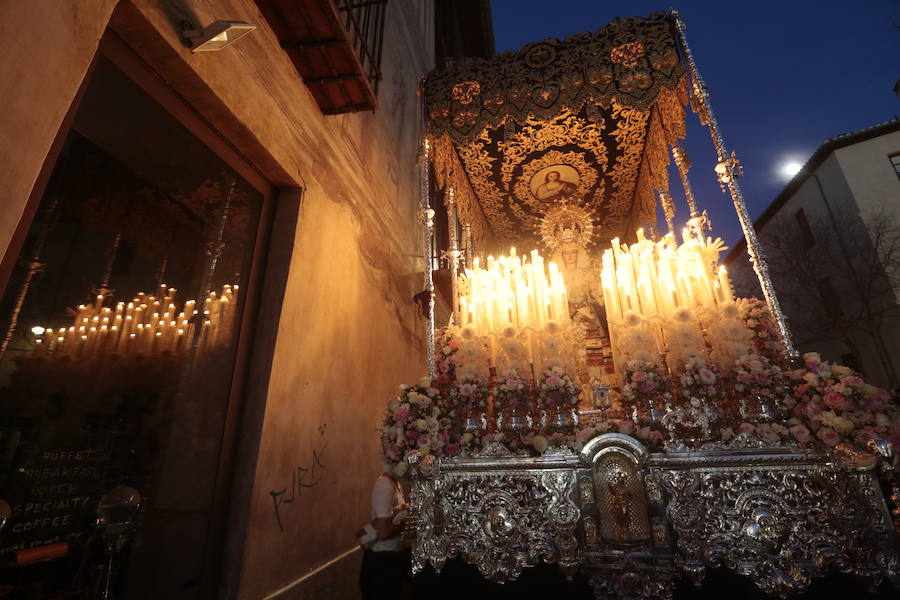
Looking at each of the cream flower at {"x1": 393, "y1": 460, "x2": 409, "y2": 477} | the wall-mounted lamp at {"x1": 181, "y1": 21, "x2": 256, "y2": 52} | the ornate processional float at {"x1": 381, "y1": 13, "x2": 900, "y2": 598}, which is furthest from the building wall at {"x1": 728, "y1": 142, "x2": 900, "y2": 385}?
the wall-mounted lamp at {"x1": 181, "y1": 21, "x2": 256, "y2": 52}

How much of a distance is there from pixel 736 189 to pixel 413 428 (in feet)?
12.9

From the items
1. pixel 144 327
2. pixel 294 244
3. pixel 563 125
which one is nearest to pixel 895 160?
pixel 563 125

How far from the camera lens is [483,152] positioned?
6.53 metres

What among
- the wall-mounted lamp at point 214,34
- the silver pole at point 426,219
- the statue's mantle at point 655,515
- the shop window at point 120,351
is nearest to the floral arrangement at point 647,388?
the statue's mantle at point 655,515

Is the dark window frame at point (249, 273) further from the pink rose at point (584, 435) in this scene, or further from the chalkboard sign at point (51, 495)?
the pink rose at point (584, 435)

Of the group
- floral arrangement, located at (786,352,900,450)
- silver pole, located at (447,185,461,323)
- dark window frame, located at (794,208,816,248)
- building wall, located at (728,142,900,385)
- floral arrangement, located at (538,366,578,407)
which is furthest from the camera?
dark window frame, located at (794,208,816,248)

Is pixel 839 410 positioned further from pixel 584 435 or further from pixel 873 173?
pixel 873 173

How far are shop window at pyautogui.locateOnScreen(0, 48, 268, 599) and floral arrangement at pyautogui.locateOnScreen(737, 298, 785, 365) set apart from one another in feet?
13.8

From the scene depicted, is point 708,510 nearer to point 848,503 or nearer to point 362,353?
point 848,503

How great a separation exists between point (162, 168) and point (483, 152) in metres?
4.77

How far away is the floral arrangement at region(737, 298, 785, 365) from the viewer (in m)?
3.33

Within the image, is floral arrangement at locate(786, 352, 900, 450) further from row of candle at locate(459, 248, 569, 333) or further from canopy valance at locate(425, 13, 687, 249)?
canopy valance at locate(425, 13, 687, 249)

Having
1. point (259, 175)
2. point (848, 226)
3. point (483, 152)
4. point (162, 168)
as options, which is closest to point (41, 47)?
point (162, 168)

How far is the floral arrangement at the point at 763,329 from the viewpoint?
10.9 feet
